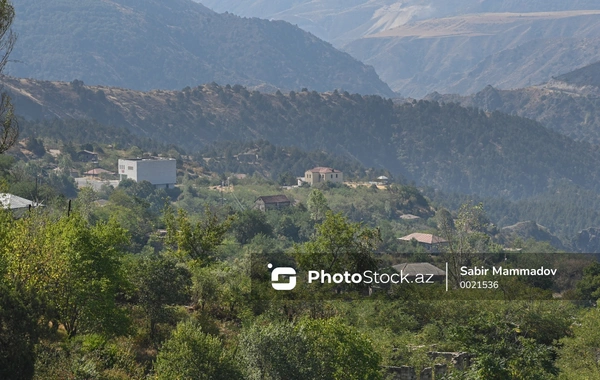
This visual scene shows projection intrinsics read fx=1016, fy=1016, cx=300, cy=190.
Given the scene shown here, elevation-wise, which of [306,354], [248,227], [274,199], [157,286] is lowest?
[306,354]

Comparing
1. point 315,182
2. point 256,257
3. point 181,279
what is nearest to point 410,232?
point 315,182

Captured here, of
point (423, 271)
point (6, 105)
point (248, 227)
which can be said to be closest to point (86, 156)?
point (248, 227)

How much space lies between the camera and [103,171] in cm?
11394

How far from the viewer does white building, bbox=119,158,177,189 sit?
4363 inches

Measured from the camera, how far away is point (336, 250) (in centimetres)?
2588

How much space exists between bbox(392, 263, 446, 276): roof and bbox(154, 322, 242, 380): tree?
24.7 metres

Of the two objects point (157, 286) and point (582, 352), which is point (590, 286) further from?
point (157, 286)

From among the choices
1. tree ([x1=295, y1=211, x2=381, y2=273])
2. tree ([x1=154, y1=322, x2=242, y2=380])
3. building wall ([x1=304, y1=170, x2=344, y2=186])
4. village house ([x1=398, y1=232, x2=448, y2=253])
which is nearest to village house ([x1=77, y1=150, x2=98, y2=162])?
building wall ([x1=304, y1=170, x2=344, y2=186])

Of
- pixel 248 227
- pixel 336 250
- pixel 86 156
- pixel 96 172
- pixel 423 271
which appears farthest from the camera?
pixel 86 156

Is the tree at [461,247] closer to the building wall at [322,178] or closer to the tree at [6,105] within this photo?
the tree at [6,105]

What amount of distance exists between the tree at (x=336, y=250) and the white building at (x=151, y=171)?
84.1 m

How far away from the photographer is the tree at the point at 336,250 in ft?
84.3

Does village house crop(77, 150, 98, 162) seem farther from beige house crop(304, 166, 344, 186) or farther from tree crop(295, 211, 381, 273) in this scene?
tree crop(295, 211, 381, 273)

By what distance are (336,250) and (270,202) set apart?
237 ft
